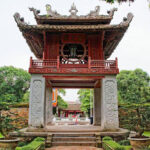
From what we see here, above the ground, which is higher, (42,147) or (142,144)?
(142,144)

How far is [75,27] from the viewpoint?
9.21 metres

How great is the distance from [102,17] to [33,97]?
6095mm

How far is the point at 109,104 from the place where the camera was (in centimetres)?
872

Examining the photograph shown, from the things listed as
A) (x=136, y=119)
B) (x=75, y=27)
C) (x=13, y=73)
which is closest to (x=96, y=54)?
(x=75, y=27)

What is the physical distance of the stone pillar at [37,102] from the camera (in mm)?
8414

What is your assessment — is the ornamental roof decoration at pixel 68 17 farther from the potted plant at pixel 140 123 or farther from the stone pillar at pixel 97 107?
the potted plant at pixel 140 123

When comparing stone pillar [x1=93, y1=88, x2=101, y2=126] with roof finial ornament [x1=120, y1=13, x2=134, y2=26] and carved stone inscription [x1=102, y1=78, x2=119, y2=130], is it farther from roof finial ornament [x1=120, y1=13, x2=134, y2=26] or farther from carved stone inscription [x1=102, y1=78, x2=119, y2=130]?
roof finial ornament [x1=120, y1=13, x2=134, y2=26]

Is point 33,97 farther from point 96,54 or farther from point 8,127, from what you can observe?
point 96,54

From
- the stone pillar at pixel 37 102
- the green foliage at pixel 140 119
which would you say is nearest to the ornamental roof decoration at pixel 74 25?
the stone pillar at pixel 37 102

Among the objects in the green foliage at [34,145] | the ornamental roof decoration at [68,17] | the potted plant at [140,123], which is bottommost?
the green foliage at [34,145]

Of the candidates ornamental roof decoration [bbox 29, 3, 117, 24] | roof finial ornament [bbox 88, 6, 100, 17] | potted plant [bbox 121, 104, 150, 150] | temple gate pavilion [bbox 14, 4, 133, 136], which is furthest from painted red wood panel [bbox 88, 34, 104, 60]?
potted plant [bbox 121, 104, 150, 150]

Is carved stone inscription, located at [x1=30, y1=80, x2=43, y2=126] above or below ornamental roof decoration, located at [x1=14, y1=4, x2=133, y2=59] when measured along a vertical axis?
below

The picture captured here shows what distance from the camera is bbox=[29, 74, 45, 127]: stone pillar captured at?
27.6ft

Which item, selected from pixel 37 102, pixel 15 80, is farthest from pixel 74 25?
pixel 15 80
